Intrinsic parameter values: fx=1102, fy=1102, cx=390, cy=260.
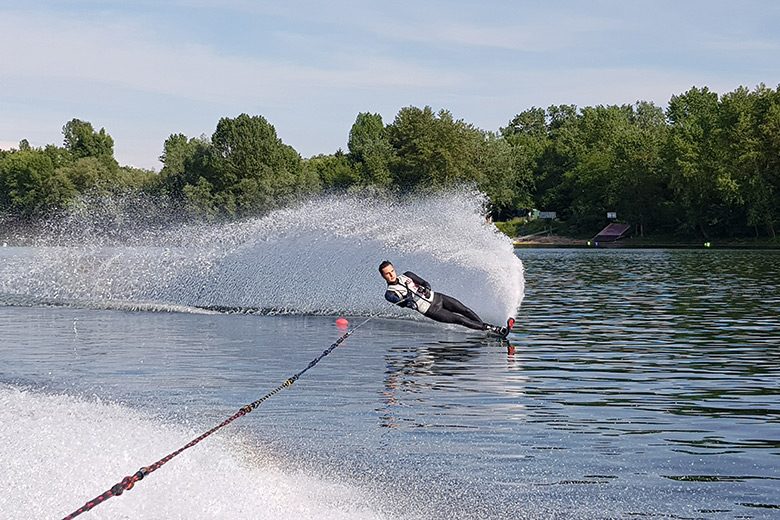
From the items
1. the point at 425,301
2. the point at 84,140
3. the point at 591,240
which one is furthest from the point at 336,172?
the point at 425,301

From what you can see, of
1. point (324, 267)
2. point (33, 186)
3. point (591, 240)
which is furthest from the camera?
point (33, 186)

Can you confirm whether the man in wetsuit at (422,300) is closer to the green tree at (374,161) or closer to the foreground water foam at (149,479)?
the foreground water foam at (149,479)

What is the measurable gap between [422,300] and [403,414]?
6.78 m

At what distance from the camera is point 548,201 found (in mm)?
119250

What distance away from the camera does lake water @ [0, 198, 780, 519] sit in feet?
26.3

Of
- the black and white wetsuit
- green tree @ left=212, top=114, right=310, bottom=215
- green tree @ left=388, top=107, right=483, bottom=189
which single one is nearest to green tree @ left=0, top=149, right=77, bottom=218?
green tree @ left=212, top=114, right=310, bottom=215

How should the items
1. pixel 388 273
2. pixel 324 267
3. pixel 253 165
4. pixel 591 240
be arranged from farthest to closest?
1. pixel 253 165
2. pixel 591 240
3. pixel 324 267
4. pixel 388 273

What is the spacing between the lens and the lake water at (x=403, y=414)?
26.3 ft

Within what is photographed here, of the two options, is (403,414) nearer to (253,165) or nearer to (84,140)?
(253,165)

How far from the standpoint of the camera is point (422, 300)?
18.8 metres

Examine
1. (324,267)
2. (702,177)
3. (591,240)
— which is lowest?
(324,267)

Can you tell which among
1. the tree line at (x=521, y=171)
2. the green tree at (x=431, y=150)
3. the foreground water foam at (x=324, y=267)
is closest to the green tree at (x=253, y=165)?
the tree line at (x=521, y=171)

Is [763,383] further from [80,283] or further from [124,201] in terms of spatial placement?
[124,201]

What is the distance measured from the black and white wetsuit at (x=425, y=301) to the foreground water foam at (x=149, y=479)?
335 inches
